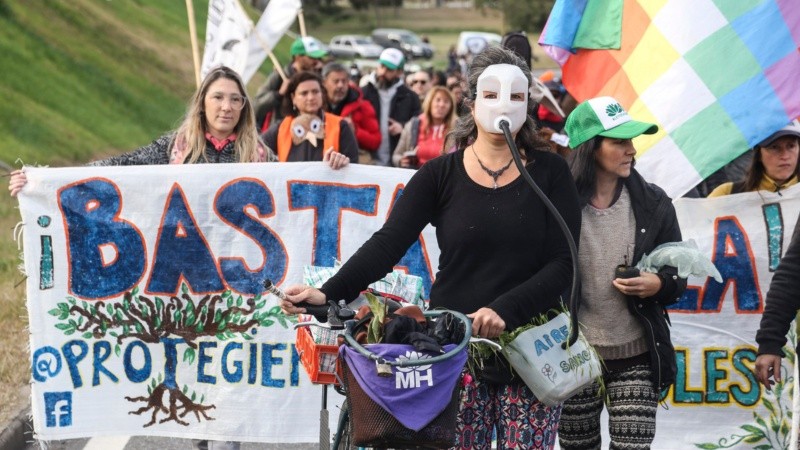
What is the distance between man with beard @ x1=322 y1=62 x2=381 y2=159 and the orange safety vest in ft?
9.91

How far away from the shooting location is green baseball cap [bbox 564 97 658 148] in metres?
4.76

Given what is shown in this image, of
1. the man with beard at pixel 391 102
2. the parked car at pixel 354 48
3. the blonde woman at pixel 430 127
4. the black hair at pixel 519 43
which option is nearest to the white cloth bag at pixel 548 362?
the black hair at pixel 519 43

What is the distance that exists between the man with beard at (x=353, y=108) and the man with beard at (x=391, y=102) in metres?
0.37

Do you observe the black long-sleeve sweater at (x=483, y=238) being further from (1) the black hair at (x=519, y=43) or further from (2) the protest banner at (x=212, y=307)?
(1) the black hair at (x=519, y=43)

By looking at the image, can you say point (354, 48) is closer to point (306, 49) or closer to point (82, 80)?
point (82, 80)

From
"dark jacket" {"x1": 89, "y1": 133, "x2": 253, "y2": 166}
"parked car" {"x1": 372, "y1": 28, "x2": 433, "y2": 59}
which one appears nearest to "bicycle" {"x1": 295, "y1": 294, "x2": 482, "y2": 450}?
"dark jacket" {"x1": 89, "y1": 133, "x2": 253, "y2": 166}

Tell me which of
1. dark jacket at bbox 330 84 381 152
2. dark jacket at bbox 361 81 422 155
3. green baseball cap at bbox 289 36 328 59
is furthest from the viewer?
dark jacket at bbox 361 81 422 155

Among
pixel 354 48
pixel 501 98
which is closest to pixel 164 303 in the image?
pixel 501 98

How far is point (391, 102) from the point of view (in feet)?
40.1

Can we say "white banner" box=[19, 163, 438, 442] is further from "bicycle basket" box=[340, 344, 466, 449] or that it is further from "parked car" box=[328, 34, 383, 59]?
"parked car" box=[328, 34, 383, 59]

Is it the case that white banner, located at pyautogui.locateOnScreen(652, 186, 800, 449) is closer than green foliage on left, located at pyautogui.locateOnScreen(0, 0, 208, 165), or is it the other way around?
white banner, located at pyautogui.locateOnScreen(652, 186, 800, 449)

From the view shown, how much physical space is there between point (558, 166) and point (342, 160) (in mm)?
2342

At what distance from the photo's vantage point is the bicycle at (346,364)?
356 centimetres

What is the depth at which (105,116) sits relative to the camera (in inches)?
860
